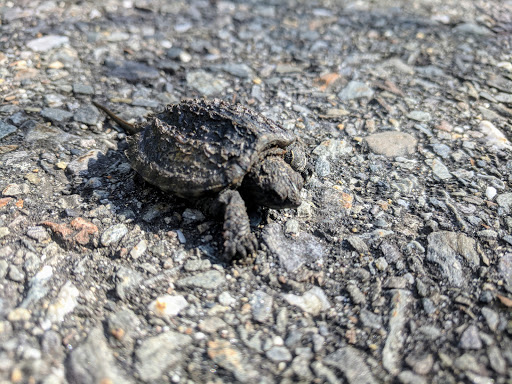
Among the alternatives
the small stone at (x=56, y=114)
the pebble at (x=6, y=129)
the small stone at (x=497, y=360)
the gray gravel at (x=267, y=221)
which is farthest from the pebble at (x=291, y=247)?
the pebble at (x=6, y=129)

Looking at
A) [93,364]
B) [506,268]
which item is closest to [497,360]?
[506,268]

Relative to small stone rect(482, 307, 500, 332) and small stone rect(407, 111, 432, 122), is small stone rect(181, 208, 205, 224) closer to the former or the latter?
small stone rect(482, 307, 500, 332)

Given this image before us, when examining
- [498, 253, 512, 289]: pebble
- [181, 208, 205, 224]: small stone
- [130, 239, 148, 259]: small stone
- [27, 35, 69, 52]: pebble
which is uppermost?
[498, 253, 512, 289]: pebble

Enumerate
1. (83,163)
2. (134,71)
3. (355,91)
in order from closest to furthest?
(83,163), (355,91), (134,71)

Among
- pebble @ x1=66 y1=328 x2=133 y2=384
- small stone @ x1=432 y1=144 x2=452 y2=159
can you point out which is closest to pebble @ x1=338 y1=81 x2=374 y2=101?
small stone @ x1=432 y1=144 x2=452 y2=159

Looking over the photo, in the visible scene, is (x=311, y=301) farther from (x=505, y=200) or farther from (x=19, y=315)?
(x=505, y=200)

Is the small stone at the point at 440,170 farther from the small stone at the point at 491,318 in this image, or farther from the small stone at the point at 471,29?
the small stone at the point at 471,29
